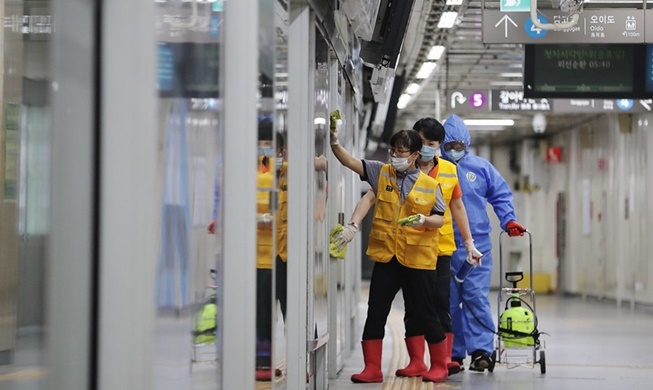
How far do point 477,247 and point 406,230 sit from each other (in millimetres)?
1018

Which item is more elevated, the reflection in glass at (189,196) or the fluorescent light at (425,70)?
the fluorescent light at (425,70)

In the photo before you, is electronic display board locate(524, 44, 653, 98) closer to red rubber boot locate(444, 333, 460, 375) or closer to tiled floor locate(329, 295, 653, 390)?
tiled floor locate(329, 295, 653, 390)

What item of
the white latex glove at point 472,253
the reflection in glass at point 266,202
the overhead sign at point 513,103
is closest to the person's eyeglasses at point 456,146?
the white latex glove at point 472,253

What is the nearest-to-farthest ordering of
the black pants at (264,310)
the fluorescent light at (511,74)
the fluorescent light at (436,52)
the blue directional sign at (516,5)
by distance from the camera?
the black pants at (264,310), the blue directional sign at (516,5), the fluorescent light at (436,52), the fluorescent light at (511,74)

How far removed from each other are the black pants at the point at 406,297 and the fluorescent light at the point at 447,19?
3.95 metres

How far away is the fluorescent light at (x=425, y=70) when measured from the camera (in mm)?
12548

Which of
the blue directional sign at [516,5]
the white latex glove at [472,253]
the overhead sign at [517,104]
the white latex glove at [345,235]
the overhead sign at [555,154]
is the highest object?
the blue directional sign at [516,5]

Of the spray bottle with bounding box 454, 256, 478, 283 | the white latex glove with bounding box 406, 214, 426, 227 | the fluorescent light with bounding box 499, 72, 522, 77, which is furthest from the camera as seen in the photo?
the fluorescent light with bounding box 499, 72, 522, 77

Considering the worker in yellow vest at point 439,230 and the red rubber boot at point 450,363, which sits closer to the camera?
the worker in yellow vest at point 439,230

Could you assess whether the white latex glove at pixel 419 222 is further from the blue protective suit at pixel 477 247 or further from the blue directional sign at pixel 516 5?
the blue directional sign at pixel 516 5

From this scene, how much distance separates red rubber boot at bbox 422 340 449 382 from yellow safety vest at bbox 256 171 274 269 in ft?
8.32

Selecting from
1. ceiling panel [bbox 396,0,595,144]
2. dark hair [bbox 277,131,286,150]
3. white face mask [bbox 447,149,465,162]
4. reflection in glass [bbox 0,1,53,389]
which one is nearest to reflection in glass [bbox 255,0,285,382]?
dark hair [bbox 277,131,286,150]

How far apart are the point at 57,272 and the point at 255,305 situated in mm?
973

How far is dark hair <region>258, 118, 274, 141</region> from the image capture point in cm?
343
